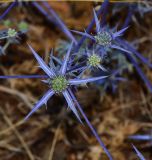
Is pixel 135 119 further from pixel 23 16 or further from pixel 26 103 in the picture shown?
pixel 23 16

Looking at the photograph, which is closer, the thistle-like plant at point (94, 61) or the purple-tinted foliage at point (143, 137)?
the thistle-like plant at point (94, 61)

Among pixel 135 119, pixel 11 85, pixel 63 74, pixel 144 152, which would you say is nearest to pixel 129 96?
pixel 135 119

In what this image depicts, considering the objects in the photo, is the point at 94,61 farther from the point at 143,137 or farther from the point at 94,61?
the point at 143,137

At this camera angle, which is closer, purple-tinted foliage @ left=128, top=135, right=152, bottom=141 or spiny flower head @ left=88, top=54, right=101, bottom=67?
spiny flower head @ left=88, top=54, right=101, bottom=67

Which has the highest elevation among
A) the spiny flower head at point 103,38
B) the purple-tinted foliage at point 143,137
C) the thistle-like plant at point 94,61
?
the spiny flower head at point 103,38

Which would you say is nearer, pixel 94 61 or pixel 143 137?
pixel 94 61

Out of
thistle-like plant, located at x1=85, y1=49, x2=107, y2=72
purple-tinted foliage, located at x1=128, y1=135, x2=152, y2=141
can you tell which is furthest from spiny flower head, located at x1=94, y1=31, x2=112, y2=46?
purple-tinted foliage, located at x1=128, y1=135, x2=152, y2=141

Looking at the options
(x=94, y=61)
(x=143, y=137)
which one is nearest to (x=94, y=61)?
(x=94, y=61)

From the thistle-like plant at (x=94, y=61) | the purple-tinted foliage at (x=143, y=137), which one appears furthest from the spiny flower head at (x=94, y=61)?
the purple-tinted foliage at (x=143, y=137)

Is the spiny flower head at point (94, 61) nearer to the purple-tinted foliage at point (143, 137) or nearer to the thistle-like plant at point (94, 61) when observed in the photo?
the thistle-like plant at point (94, 61)

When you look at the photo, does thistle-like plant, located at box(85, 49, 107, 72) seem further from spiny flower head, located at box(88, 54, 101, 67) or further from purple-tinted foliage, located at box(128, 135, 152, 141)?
purple-tinted foliage, located at box(128, 135, 152, 141)

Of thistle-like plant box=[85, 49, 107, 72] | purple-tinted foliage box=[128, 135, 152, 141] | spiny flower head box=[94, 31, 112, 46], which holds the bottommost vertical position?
thistle-like plant box=[85, 49, 107, 72]
